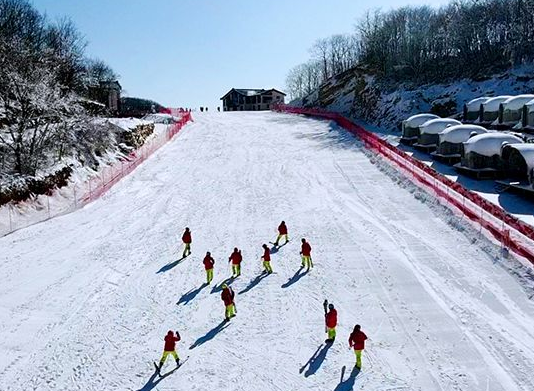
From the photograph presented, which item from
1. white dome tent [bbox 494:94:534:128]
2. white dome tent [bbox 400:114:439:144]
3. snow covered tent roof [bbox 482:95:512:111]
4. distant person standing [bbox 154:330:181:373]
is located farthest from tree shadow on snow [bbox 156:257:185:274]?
snow covered tent roof [bbox 482:95:512:111]

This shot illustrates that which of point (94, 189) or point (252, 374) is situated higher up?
point (94, 189)

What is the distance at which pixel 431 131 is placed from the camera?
40250mm

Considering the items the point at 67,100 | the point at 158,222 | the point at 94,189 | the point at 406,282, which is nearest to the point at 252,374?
the point at 406,282

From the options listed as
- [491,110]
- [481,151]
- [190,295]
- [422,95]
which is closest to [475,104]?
[491,110]

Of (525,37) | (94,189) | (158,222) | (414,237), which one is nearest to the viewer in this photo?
(414,237)

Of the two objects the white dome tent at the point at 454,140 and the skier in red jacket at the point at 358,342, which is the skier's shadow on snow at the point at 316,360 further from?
the white dome tent at the point at 454,140

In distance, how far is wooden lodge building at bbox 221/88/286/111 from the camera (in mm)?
108812

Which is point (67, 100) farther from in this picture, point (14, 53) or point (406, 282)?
point (406, 282)

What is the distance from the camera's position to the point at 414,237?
2289cm

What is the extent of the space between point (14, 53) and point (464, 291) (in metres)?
30.9

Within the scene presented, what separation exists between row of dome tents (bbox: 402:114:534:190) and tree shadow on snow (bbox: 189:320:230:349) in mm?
18096

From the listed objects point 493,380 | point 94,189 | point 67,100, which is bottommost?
point 493,380

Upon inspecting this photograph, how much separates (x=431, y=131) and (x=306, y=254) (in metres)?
24.2

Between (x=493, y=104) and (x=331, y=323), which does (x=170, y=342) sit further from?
(x=493, y=104)
